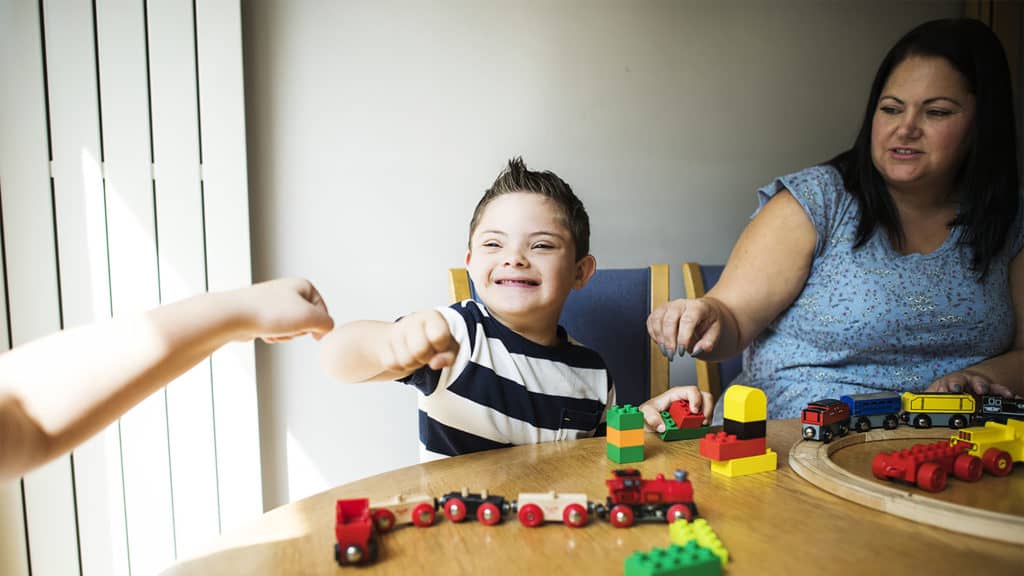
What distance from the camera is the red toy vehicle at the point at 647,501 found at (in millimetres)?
581

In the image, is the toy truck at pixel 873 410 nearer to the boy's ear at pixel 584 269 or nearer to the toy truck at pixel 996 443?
the toy truck at pixel 996 443

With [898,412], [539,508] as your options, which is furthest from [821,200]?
[539,508]

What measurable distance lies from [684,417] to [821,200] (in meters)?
0.68

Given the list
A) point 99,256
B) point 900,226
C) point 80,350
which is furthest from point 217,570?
point 900,226

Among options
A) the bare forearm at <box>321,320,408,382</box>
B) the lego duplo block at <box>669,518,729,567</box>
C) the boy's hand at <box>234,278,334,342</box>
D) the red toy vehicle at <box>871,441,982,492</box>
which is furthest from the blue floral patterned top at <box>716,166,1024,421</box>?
the boy's hand at <box>234,278,334,342</box>

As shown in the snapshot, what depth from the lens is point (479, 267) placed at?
41.6 inches

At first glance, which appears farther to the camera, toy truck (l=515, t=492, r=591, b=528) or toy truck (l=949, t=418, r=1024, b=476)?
toy truck (l=949, t=418, r=1024, b=476)

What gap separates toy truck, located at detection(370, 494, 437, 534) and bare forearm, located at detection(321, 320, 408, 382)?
0.16 m

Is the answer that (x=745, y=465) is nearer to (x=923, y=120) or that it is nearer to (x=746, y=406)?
(x=746, y=406)

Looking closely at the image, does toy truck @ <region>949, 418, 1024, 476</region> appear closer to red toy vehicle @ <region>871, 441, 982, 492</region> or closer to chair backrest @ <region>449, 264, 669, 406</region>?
red toy vehicle @ <region>871, 441, 982, 492</region>

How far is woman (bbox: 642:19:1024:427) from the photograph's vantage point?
1.22 meters

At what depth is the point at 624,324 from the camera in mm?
1474

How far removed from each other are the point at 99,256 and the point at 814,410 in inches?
57.3

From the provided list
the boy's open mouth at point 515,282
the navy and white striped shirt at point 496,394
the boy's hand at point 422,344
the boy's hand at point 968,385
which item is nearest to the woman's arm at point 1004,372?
the boy's hand at point 968,385
